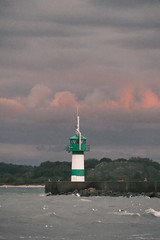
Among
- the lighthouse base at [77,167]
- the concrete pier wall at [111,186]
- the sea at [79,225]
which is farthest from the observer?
the concrete pier wall at [111,186]

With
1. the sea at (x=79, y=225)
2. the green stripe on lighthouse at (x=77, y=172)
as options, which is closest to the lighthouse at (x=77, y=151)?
the green stripe on lighthouse at (x=77, y=172)

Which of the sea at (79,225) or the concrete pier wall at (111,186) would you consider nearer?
the sea at (79,225)

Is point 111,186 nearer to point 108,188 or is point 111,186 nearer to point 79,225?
point 108,188

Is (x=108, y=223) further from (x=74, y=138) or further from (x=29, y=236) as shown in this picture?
(x=74, y=138)

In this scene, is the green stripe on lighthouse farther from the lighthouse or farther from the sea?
the sea

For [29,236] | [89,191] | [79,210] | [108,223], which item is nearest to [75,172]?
[89,191]

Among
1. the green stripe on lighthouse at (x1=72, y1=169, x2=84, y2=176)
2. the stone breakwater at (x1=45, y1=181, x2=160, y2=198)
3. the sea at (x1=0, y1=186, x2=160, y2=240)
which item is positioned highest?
the green stripe on lighthouse at (x1=72, y1=169, x2=84, y2=176)

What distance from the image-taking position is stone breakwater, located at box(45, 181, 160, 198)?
83056 mm

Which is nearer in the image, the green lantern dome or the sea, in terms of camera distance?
the sea

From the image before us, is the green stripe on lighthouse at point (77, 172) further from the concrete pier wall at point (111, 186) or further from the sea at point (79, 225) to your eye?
the sea at point (79, 225)

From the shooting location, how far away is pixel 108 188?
282 feet

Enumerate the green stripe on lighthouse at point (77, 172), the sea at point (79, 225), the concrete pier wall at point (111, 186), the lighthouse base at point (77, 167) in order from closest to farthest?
the sea at point (79, 225) < the lighthouse base at point (77, 167) < the green stripe on lighthouse at point (77, 172) < the concrete pier wall at point (111, 186)

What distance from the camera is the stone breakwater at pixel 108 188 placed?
8306cm

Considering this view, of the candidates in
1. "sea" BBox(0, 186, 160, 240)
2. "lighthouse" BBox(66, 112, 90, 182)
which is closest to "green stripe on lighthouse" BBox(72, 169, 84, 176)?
"lighthouse" BBox(66, 112, 90, 182)
